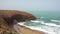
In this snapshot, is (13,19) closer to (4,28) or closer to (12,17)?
(12,17)

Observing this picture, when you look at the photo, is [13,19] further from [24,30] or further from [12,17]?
[24,30]

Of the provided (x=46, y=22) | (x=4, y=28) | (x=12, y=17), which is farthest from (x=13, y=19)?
(x=46, y=22)

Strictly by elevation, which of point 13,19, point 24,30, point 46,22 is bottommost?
point 24,30

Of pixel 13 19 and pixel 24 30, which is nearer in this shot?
pixel 24 30

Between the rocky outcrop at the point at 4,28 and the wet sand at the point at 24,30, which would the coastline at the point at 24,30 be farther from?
the rocky outcrop at the point at 4,28

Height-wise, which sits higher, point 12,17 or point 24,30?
point 12,17

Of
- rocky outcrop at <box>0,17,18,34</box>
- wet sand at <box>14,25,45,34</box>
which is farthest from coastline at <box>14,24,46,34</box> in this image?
rocky outcrop at <box>0,17,18,34</box>
